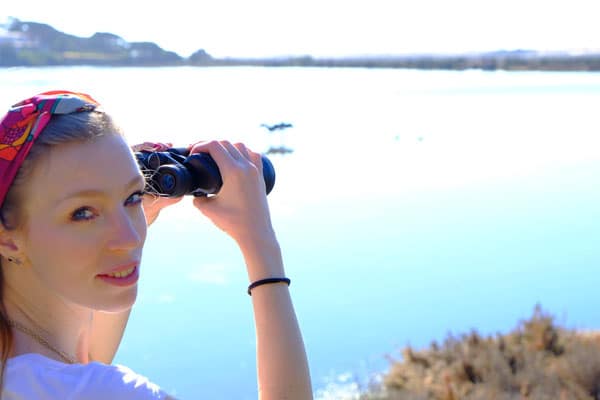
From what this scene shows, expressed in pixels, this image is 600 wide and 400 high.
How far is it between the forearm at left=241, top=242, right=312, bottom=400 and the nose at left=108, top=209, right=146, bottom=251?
0.13 metres

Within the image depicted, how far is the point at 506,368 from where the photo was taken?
11.1 feet

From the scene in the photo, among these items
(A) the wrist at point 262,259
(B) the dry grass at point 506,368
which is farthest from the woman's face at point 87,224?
(B) the dry grass at point 506,368

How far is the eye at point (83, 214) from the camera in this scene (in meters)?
0.65

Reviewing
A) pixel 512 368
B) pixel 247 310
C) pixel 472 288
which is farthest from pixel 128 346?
pixel 472 288

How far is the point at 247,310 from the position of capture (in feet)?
13.5

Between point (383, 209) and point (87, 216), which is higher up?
point (87, 216)

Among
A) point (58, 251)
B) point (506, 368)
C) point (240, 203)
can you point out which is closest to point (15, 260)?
point (58, 251)

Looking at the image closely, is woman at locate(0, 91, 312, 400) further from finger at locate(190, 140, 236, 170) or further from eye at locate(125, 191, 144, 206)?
finger at locate(190, 140, 236, 170)

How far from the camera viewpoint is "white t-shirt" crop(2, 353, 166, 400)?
60 centimetres

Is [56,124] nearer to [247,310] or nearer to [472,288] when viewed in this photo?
[247,310]

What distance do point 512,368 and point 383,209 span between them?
9.22ft

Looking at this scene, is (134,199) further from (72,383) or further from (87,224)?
(72,383)

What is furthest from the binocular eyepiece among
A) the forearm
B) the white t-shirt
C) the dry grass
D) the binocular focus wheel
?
the dry grass

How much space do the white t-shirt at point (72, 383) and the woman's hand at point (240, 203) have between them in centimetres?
20
